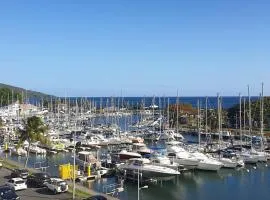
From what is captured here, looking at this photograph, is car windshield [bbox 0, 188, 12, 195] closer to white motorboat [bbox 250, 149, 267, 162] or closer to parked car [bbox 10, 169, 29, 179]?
parked car [bbox 10, 169, 29, 179]

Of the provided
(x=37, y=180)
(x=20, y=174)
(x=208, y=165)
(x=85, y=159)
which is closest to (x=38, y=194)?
(x=37, y=180)

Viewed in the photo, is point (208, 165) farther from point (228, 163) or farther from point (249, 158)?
point (249, 158)

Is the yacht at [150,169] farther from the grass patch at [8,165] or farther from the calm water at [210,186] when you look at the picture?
the grass patch at [8,165]

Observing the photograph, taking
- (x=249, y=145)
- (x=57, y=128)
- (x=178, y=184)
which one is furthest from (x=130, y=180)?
(x=57, y=128)

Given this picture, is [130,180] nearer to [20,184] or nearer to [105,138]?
[20,184]

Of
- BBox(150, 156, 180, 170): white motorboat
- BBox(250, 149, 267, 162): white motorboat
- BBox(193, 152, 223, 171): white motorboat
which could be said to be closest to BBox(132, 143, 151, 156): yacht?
BBox(150, 156, 180, 170): white motorboat
